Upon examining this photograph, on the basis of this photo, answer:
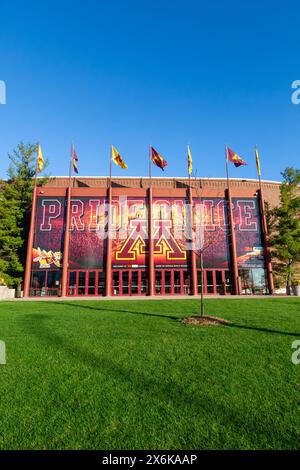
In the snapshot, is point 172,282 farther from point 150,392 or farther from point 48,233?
point 150,392

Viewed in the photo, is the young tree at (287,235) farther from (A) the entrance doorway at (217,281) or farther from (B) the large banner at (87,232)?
(B) the large banner at (87,232)

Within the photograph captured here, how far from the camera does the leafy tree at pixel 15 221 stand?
31494 millimetres

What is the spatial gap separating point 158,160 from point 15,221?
21245 millimetres

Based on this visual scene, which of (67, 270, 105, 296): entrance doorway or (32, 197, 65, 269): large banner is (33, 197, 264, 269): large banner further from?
(67, 270, 105, 296): entrance doorway

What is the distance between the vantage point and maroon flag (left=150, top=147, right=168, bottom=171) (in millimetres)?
34634

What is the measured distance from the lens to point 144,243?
32.0m

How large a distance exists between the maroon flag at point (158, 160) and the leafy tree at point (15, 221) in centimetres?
1879

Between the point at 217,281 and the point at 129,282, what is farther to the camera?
the point at 217,281

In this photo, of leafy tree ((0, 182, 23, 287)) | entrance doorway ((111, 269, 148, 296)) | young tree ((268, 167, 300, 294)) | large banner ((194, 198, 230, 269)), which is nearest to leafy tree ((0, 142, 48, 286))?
leafy tree ((0, 182, 23, 287))

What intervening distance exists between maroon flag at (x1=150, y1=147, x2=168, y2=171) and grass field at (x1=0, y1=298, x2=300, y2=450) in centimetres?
2966

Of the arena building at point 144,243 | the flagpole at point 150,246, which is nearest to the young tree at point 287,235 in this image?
the arena building at point 144,243

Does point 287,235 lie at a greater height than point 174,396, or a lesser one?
greater

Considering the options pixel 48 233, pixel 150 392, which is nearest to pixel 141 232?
pixel 48 233
